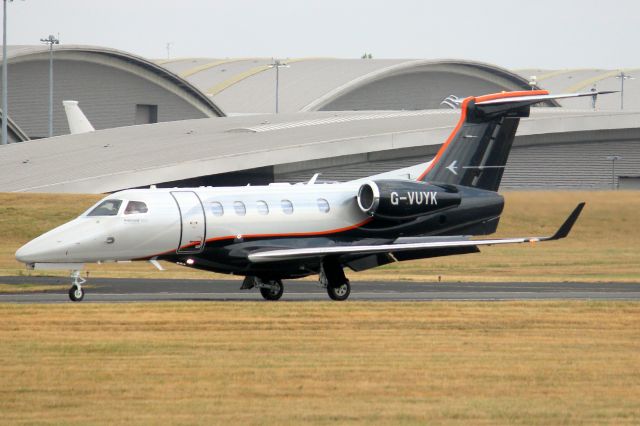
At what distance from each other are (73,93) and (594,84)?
60377 mm

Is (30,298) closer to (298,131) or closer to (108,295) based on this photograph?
(108,295)

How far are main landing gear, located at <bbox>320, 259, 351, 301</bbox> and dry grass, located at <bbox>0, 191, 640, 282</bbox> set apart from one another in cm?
1097

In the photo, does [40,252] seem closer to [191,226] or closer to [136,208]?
[136,208]

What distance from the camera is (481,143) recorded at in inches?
1355

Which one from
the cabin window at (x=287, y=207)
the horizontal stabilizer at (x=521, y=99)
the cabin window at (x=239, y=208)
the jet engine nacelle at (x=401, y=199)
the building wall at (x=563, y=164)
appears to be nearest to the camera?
the cabin window at (x=239, y=208)

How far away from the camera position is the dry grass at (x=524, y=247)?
44.8m

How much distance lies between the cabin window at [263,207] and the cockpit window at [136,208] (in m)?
2.86

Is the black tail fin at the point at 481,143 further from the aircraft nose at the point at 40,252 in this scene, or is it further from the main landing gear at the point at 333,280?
the aircraft nose at the point at 40,252

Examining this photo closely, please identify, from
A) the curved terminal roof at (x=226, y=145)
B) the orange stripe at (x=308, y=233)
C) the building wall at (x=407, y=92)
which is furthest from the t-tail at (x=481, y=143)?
the building wall at (x=407, y=92)

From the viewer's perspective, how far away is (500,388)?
17.7 metres

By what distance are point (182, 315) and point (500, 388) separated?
377 inches

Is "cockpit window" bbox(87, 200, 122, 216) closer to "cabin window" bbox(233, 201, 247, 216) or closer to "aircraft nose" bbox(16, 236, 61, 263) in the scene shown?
"aircraft nose" bbox(16, 236, 61, 263)

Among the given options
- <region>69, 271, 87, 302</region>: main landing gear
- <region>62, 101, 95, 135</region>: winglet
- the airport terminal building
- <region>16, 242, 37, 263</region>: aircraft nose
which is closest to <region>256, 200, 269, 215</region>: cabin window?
<region>69, 271, 87, 302</region>: main landing gear

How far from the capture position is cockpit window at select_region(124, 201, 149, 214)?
95.5ft
